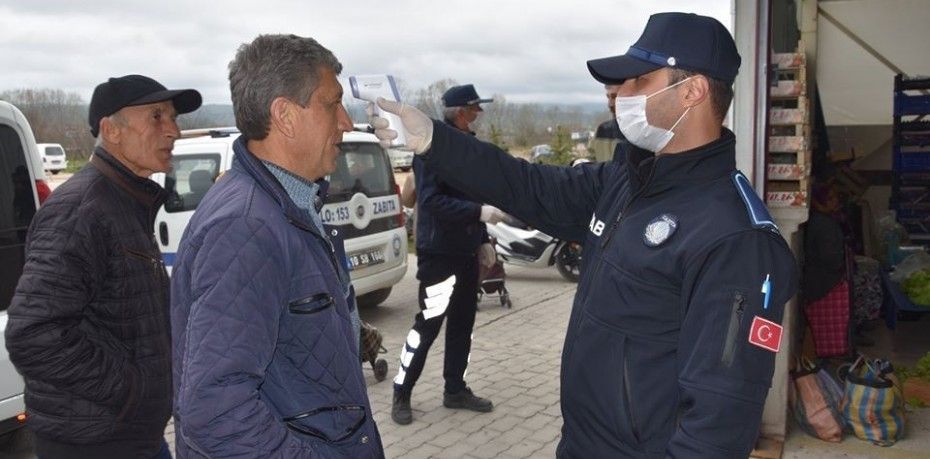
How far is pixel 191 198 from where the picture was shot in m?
7.41

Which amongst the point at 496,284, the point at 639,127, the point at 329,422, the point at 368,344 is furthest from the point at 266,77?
the point at 496,284

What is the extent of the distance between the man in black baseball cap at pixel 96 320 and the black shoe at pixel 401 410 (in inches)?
97.6

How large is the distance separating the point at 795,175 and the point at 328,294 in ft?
11.1

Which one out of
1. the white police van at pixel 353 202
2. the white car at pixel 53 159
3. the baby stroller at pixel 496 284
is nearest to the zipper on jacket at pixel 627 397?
the white police van at pixel 353 202

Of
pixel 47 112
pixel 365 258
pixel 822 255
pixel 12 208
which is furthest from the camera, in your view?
pixel 47 112

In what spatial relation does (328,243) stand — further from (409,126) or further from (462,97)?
(462,97)

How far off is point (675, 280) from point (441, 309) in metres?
3.11

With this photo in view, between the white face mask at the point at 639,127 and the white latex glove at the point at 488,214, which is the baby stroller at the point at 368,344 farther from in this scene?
the white latex glove at the point at 488,214

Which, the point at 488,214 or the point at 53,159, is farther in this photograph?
the point at 53,159

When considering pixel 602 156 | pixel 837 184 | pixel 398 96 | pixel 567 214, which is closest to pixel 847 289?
pixel 837 184

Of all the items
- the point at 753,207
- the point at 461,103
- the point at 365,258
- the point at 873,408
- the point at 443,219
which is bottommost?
the point at 873,408

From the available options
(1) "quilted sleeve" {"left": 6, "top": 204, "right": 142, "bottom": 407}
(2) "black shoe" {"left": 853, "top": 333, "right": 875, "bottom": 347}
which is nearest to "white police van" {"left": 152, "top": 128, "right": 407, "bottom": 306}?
(2) "black shoe" {"left": 853, "top": 333, "right": 875, "bottom": 347}

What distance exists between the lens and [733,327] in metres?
1.65

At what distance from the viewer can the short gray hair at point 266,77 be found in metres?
1.83
